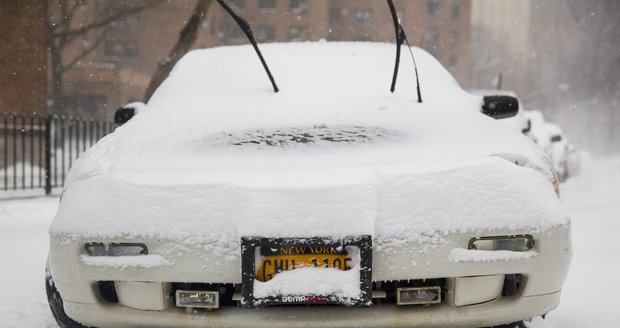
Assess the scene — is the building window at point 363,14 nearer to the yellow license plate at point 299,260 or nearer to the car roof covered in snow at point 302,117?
the car roof covered in snow at point 302,117

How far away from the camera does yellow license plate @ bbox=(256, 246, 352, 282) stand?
197 cm

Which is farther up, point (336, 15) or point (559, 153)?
point (336, 15)

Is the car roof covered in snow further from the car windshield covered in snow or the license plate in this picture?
the license plate

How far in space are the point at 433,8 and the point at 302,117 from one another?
183ft

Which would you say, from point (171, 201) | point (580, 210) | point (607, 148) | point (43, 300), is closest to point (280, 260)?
point (171, 201)

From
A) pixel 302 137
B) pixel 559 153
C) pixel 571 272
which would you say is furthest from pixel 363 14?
pixel 302 137

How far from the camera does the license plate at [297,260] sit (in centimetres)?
194

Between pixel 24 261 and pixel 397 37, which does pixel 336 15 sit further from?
pixel 397 37

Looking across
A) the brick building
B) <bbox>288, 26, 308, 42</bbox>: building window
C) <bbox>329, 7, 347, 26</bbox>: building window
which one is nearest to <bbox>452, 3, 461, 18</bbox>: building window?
<bbox>329, 7, 347, 26</bbox>: building window

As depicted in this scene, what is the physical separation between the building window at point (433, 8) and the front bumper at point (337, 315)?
55903 millimetres

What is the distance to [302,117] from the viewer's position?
2.82m

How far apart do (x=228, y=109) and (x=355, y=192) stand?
1.13 meters

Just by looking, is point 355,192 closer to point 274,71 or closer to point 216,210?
point 216,210

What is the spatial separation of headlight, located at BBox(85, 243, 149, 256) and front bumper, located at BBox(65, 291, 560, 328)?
19 cm
